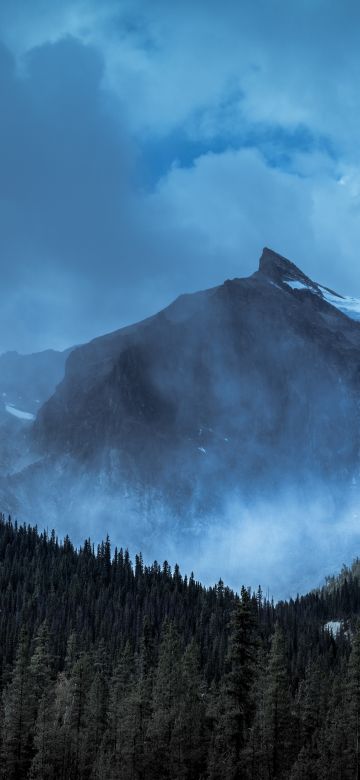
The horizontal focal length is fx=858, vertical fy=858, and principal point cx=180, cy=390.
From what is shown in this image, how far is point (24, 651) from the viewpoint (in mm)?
91688

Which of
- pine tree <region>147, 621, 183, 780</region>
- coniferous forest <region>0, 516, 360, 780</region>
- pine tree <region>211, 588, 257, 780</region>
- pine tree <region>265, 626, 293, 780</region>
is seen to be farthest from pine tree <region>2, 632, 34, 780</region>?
pine tree <region>211, 588, 257, 780</region>

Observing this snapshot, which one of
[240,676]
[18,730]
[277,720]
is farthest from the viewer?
[18,730]

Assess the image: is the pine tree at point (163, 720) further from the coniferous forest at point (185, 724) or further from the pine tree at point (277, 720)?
the pine tree at point (277, 720)

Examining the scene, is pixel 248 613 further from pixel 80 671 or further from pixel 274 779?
pixel 80 671

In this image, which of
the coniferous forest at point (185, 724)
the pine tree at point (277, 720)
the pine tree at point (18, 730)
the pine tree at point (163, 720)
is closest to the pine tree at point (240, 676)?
the coniferous forest at point (185, 724)

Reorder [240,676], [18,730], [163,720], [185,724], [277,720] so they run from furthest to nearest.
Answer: [163,720] → [18,730] → [185,724] → [277,720] → [240,676]

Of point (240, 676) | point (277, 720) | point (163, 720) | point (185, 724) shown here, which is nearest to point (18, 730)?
point (163, 720)

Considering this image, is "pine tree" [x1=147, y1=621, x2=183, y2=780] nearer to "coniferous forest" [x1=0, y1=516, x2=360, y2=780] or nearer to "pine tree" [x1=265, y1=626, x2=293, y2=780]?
"coniferous forest" [x1=0, y1=516, x2=360, y2=780]

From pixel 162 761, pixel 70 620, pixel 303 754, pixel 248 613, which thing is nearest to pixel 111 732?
pixel 162 761

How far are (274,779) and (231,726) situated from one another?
928 cm

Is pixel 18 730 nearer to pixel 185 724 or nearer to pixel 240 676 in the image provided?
pixel 185 724

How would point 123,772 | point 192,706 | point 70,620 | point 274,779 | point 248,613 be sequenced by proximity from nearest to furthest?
point 248,613
point 274,779
point 123,772
point 192,706
point 70,620

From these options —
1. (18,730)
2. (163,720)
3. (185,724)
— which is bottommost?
(18,730)

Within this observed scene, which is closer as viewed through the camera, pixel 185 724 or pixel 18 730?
pixel 185 724
